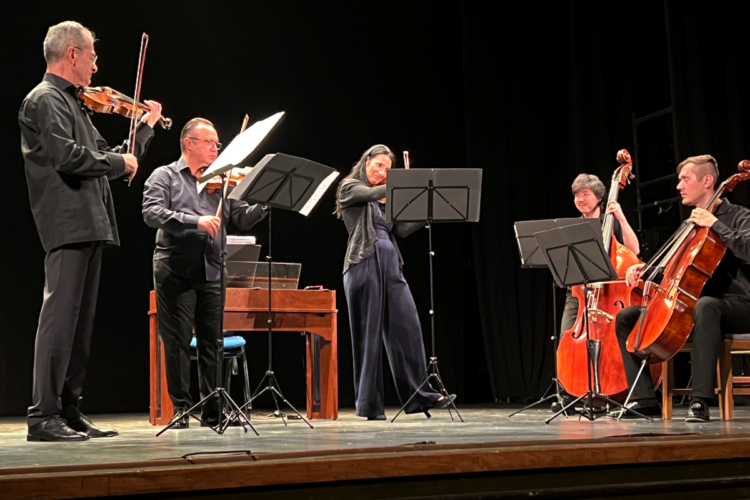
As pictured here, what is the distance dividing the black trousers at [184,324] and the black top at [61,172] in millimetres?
932

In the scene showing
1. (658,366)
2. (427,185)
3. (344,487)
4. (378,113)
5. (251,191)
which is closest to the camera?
(344,487)

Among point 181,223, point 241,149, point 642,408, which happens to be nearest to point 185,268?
point 181,223

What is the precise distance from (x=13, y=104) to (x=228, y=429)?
3.84 m

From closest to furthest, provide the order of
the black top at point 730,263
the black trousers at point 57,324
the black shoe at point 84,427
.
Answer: the black trousers at point 57,324, the black shoe at point 84,427, the black top at point 730,263

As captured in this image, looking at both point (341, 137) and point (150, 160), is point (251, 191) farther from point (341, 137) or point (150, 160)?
point (341, 137)

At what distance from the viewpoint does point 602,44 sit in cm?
719

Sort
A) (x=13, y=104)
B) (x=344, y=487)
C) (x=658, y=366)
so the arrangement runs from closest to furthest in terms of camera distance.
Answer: (x=344, y=487), (x=658, y=366), (x=13, y=104)

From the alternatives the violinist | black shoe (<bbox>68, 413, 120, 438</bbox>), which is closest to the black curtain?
the violinist

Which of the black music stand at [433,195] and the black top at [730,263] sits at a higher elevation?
the black music stand at [433,195]

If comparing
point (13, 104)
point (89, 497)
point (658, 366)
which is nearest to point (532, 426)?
point (658, 366)

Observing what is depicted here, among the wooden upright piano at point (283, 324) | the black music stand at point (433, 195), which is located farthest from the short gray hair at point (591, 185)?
the wooden upright piano at point (283, 324)

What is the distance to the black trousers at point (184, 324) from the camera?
438cm

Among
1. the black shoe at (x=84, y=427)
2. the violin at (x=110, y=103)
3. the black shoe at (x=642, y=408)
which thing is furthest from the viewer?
the black shoe at (x=642, y=408)

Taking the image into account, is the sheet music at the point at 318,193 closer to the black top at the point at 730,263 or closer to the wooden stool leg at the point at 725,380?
the black top at the point at 730,263
